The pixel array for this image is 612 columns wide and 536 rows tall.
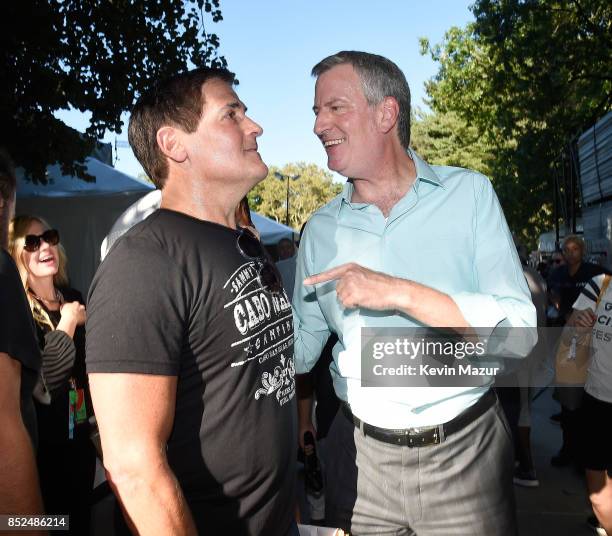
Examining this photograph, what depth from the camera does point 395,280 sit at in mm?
1778

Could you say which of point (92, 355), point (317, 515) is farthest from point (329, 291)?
point (317, 515)

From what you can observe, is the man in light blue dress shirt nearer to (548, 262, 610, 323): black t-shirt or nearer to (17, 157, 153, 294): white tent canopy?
(17, 157, 153, 294): white tent canopy

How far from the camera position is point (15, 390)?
1.64m

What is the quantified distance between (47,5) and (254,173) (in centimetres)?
623

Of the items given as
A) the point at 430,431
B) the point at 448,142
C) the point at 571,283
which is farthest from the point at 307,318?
the point at 448,142

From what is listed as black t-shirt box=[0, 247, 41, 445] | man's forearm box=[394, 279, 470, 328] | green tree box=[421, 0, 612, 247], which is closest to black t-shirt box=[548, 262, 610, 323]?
man's forearm box=[394, 279, 470, 328]

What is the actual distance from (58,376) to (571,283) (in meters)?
6.38

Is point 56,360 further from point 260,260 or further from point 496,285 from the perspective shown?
point 496,285

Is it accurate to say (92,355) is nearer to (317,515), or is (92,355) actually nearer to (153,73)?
(317,515)

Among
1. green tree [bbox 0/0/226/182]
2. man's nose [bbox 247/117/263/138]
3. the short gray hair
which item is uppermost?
green tree [bbox 0/0/226/182]

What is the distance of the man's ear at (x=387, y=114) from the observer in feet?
7.52

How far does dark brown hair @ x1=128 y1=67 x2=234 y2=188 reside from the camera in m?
1.85

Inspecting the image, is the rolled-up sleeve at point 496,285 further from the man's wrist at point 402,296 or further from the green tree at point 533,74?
the green tree at point 533,74

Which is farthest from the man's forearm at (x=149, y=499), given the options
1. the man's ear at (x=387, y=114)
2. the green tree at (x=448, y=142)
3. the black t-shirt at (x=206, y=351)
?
the green tree at (x=448, y=142)
